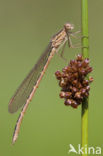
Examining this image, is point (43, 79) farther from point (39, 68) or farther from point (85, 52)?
point (85, 52)

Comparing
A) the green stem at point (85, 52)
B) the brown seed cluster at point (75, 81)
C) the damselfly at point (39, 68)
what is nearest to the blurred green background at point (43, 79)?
the damselfly at point (39, 68)

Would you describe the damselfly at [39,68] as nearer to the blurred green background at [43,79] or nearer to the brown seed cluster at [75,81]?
the blurred green background at [43,79]

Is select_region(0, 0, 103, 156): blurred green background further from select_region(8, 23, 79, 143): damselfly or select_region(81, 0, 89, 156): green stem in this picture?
select_region(81, 0, 89, 156): green stem

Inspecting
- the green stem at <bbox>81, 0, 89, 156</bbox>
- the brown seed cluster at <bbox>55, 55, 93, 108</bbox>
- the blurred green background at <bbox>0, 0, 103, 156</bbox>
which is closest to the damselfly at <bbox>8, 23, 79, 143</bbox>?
the blurred green background at <bbox>0, 0, 103, 156</bbox>

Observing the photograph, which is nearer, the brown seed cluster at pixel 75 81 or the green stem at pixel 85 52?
the green stem at pixel 85 52

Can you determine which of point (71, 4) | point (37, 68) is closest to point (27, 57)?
point (71, 4)
